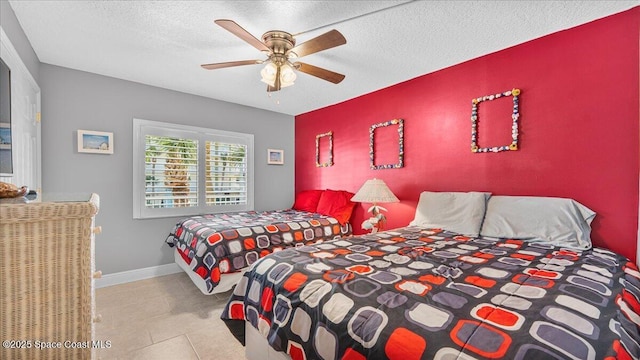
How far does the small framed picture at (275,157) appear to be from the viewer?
4512 mm

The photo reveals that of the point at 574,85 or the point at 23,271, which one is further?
the point at 574,85

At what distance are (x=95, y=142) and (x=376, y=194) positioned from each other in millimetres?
3214

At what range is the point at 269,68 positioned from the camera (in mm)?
2117

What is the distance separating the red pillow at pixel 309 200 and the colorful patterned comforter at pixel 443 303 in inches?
88.2

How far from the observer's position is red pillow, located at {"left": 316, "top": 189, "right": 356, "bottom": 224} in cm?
356

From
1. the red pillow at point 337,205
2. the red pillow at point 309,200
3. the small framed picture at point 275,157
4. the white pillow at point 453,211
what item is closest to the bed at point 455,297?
the white pillow at point 453,211

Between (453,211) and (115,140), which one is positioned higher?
(115,140)

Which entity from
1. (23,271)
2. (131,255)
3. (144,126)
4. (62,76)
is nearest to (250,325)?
(23,271)

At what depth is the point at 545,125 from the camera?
221 centimetres

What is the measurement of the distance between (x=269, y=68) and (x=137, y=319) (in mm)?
2388

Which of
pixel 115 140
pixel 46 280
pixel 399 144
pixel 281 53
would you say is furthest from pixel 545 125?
pixel 115 140

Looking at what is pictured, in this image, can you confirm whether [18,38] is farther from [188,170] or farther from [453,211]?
[453,211]

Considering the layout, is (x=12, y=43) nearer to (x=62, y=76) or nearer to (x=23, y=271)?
(x=62, y=76)

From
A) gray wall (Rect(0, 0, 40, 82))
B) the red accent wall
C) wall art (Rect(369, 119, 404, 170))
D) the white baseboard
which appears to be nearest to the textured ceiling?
gray wall (Rect(0, 0, 40, 82))
